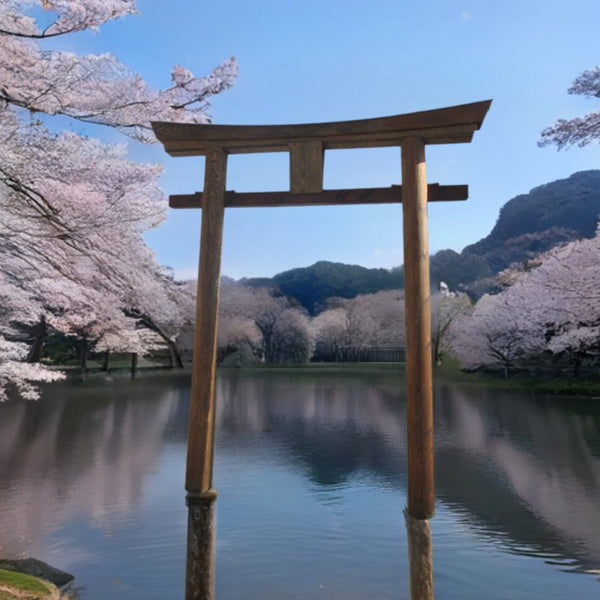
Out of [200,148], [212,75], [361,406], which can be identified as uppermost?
[212,75]

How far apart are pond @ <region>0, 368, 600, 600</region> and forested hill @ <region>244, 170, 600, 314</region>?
120 ft

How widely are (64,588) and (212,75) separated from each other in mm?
6241

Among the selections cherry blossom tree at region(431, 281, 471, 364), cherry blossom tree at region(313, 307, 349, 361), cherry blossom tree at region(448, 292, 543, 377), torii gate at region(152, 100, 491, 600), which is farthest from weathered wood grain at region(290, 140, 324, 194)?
cherry blossom tree at region(313, 307, 349, 361)

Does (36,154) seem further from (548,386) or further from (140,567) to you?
(548,386)

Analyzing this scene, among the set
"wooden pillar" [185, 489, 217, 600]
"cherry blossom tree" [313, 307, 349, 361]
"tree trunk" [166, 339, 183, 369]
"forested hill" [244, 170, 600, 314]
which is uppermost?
"forested hill" [244, 170, 600, 314]

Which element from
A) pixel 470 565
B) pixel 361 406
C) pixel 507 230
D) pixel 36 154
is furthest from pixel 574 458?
pixel 507 230

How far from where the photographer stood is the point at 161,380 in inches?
1057

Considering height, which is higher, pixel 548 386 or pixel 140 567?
pixel 548 386

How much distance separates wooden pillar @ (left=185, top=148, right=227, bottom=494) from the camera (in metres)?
3.76

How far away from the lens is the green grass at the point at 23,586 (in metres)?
3.98

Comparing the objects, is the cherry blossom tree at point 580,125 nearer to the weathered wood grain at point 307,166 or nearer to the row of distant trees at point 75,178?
the row of distant trees at point 75,178

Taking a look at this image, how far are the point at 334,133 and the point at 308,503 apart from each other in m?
5.73

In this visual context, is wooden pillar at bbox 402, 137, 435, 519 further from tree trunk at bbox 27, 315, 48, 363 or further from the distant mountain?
the distant mountain

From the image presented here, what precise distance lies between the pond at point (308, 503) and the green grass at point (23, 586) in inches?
18.1
